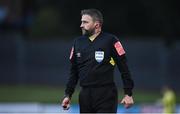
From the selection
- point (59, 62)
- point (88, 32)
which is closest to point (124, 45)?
point (59, 62)

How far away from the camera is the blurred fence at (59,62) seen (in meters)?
38.6

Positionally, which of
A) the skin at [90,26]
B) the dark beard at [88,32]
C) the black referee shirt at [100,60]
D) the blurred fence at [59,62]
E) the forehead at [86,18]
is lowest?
the blurred fence at [59,62]

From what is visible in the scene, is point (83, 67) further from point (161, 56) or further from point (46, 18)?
point (46, 18)

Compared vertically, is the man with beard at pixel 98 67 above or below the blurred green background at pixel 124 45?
above

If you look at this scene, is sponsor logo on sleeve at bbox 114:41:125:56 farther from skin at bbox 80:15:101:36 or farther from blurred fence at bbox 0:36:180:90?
blurred fence at bbox 0:36:180:90

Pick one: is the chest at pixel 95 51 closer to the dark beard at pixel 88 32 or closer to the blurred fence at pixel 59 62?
the dark beard at pixel 88 32

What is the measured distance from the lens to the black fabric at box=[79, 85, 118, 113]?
9133mm

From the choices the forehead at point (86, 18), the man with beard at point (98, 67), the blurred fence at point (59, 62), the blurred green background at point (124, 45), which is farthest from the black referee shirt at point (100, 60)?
the blurred fence at point (59, 62)

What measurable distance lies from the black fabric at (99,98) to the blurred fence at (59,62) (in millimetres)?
29240

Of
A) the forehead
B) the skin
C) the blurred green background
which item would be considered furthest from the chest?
the blurred green background

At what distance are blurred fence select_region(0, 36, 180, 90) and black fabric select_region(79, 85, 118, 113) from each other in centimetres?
2924

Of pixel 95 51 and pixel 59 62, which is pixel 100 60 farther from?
pixel 59 62

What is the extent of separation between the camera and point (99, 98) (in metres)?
9.14

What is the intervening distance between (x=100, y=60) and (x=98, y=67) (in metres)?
0.08
